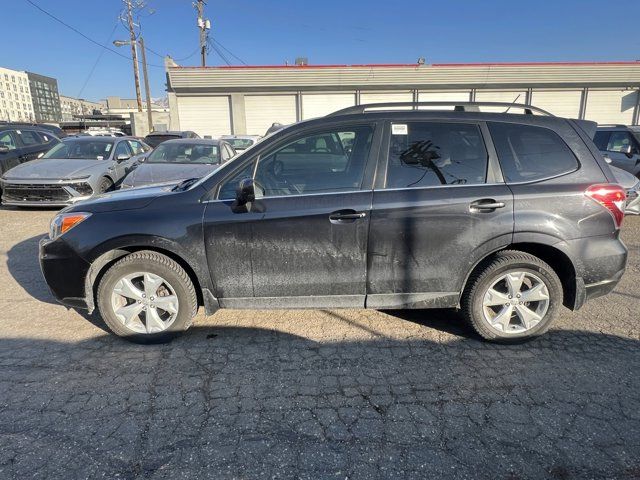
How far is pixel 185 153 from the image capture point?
8383mm

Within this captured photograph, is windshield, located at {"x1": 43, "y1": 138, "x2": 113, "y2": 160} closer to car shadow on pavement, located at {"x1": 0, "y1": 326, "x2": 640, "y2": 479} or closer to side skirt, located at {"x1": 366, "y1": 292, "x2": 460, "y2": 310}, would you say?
car shadow on pavement, located at {"x1": 0, "y1": 326, "x2": 640, "y2": 479}

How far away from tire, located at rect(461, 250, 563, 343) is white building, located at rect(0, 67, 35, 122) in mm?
135784

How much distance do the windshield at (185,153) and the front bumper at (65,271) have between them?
5.05 meters

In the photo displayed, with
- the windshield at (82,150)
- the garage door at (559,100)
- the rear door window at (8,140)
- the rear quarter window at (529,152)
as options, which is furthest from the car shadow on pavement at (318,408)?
the garage door at (559,100)

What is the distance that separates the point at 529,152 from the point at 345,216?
158 cm

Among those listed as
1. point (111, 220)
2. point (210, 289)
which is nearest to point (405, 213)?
point (210, 289)

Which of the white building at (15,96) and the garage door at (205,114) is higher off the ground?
the white building at (15,96)

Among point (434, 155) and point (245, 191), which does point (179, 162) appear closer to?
point (245, 191)

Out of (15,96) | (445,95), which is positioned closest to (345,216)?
(445,95)

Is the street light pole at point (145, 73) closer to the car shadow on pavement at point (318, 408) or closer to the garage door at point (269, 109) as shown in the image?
the garage door at point (269, 109)

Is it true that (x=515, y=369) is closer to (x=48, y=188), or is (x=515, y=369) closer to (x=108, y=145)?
(x=48, y=188)

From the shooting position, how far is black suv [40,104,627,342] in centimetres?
317

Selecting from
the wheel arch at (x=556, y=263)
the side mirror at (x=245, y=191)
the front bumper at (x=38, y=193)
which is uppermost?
the side mirror at (x=245, y=191)

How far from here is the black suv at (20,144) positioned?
367 inches
